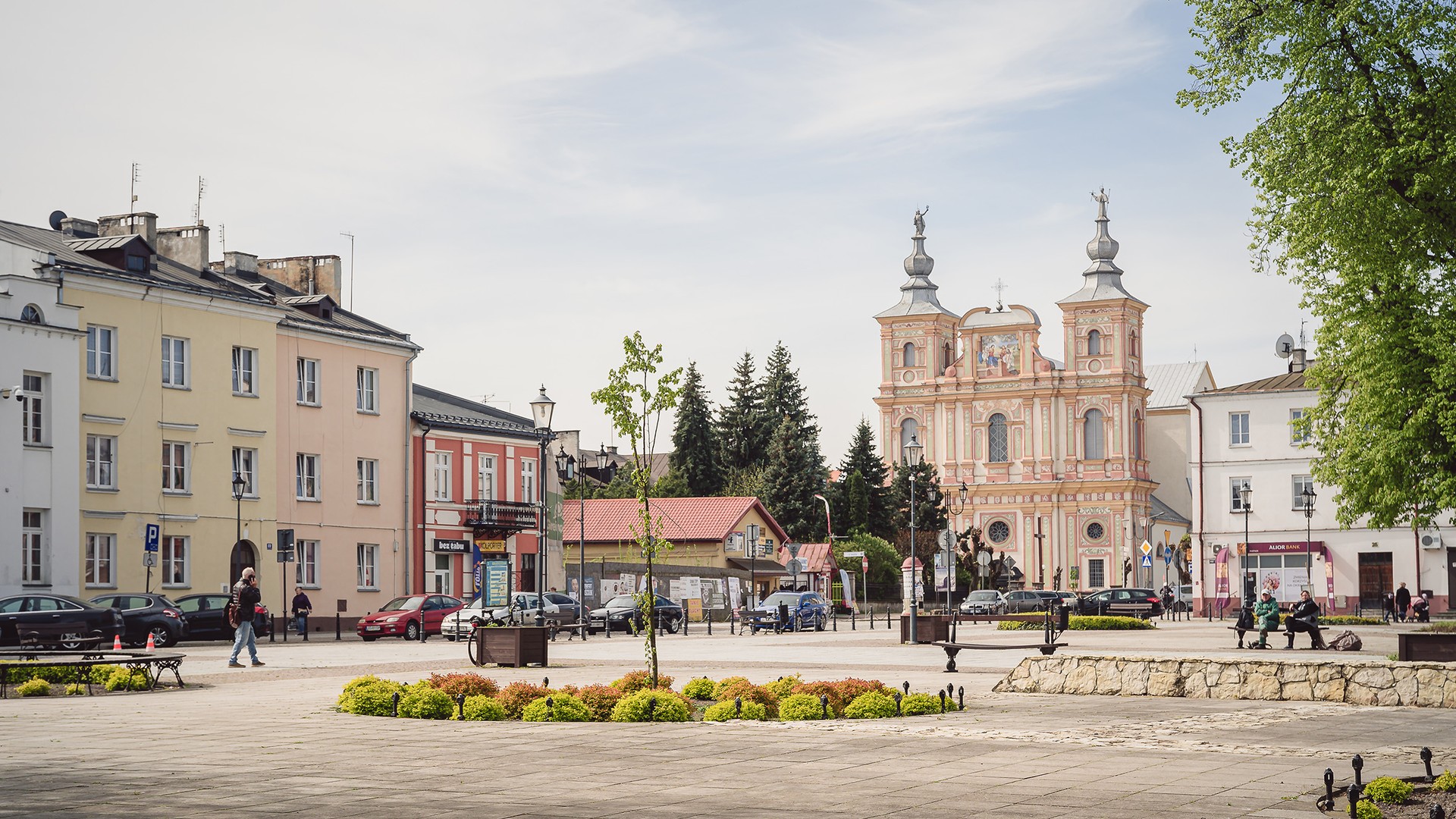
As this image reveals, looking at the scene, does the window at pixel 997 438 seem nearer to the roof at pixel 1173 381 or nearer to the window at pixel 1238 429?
the roof at pixel 1173 381

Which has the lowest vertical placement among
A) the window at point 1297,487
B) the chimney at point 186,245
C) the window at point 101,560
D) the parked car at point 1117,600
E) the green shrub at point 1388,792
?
the parked car at point 1117,600

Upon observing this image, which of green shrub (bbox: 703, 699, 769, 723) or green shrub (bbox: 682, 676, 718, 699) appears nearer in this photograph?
green shrub (bbox: 703, 699, 769, 723)

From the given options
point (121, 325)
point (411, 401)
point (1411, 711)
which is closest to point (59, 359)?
point (121, 325)

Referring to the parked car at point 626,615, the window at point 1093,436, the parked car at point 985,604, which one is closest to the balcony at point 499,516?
the parked car at point 626,615

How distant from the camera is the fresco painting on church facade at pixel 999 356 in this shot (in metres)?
109

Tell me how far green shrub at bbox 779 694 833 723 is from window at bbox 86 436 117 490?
33716 millimetres

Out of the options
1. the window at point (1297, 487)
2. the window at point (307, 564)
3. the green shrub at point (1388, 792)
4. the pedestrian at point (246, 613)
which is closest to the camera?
the green shrub at point (1388, 792)

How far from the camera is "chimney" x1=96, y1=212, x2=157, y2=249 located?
5128 centimetres

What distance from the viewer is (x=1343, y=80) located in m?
26.7

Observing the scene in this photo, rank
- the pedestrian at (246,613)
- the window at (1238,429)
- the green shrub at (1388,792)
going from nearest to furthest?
the green shrub at (1388,792)
the pedestrian at (246,613)
the window at (1238,429)

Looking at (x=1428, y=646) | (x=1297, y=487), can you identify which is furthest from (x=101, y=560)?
(x=1297, y=487)

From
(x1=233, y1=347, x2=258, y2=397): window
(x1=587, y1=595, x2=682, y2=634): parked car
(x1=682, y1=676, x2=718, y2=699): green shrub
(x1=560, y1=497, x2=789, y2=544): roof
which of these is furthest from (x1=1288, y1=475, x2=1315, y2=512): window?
(x1=682, y1=676, x2=718, y2=699): green shrub

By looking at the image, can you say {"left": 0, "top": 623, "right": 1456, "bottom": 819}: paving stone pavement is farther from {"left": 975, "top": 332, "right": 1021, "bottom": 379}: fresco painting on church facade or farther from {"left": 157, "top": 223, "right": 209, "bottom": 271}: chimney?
{"left": 975, "top": 332, "right": 1021, "bottom": 379}: fresco painting on church facade

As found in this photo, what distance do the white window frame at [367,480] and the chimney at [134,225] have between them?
9.82 metres
